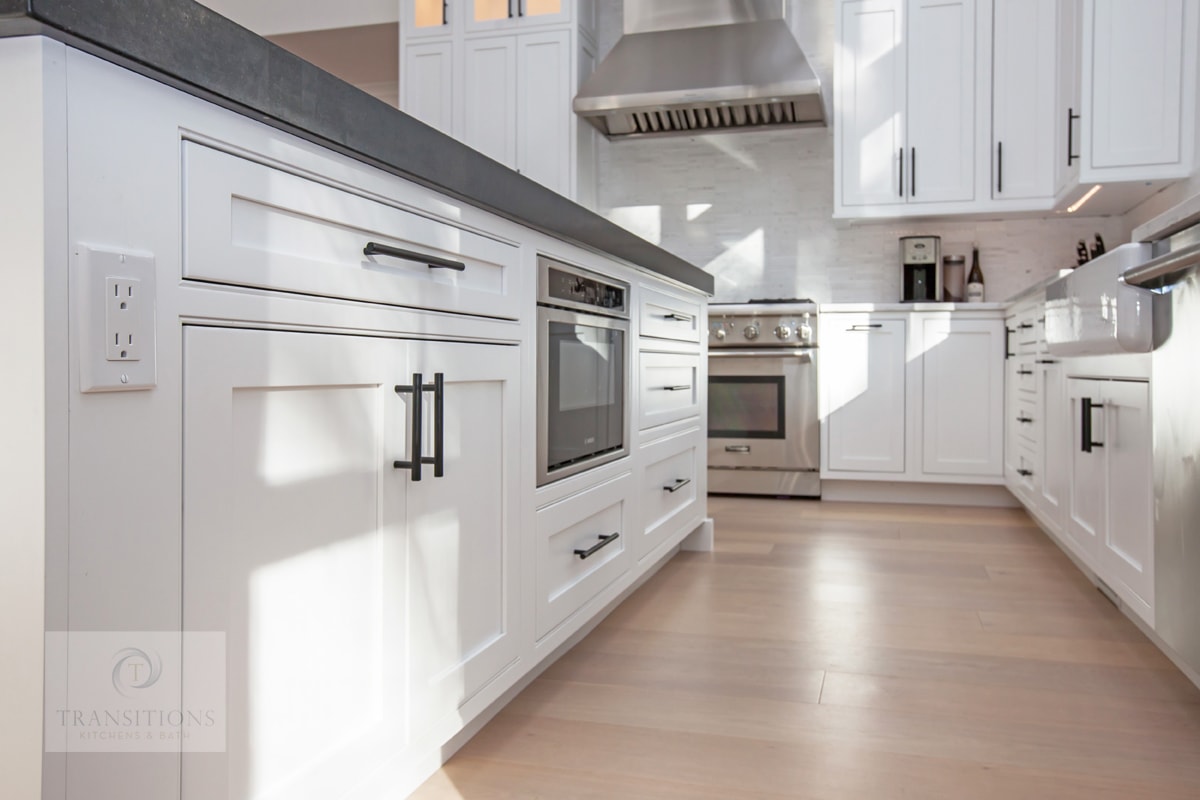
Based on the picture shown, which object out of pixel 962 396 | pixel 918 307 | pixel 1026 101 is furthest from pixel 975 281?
pixel 1026 101

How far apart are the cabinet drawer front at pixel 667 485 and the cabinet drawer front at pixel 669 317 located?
0.31 metres

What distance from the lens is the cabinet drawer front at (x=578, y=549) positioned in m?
1.77

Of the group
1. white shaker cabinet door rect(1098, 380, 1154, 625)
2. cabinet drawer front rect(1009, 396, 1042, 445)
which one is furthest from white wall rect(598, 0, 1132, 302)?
white shaker cabinet door rect(1098, 380, 1154, 625)

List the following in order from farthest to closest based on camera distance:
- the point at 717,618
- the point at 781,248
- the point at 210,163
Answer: the point at 781,248 < the point at 717,618 < the point at 210,163

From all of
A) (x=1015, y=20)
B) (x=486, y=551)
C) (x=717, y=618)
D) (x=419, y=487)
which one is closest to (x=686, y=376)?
(x=717, y=618)

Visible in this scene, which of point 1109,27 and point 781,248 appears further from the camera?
point 781,248

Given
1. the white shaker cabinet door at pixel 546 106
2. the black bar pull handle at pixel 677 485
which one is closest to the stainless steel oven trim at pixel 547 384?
the black bar pull handle at pixel 677 485

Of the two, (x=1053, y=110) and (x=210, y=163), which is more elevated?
(x=1053, y=110)

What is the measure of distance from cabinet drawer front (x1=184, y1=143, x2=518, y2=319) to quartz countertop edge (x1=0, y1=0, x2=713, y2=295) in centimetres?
6

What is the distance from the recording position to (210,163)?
2.88 ft

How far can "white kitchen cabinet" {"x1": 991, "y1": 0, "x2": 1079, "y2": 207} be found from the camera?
4.25 m

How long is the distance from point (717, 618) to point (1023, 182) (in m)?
2.98

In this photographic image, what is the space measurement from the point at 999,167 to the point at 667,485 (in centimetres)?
263

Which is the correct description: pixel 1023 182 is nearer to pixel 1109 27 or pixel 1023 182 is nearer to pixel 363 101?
pixel 1109 27
